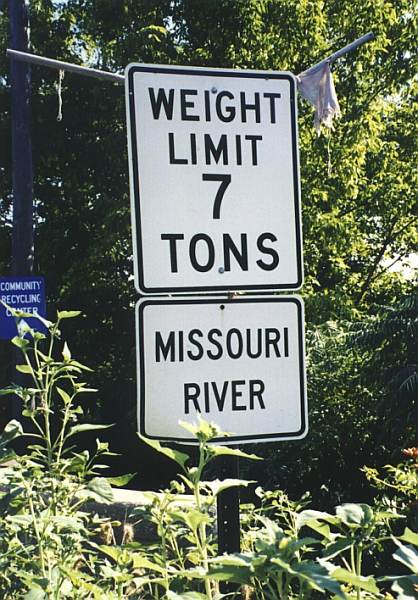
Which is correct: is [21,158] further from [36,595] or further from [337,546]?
[337,546]

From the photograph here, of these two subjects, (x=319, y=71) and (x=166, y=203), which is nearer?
(x=166, y=203)

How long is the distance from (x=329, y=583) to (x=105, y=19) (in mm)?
10341

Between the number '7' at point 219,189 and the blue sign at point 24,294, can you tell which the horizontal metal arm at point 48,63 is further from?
the blue sign at point 24,294

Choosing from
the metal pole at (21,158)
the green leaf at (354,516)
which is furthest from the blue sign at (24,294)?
the green leaf at (354,516)

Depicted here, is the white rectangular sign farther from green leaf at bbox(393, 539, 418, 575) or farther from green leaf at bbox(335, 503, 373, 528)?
green leaf at bbox(393, 539, 418, 575)

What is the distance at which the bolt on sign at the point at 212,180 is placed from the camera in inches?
88.6

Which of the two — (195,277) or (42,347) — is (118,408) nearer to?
(42,347)

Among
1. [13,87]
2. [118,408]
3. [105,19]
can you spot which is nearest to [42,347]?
[118,408]

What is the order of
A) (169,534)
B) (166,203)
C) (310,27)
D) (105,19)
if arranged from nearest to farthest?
(169,534) < (166,203) < (310,27) < (105,19)

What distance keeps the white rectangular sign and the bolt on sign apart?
66mm

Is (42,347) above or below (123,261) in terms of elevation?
below

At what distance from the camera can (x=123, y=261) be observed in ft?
37.9

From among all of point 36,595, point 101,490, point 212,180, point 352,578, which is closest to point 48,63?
point 212,180

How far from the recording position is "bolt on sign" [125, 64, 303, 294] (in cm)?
225
